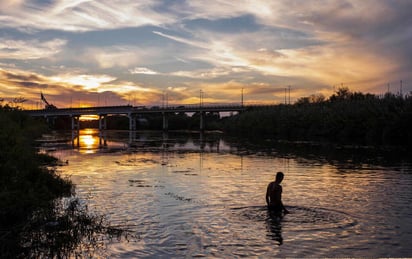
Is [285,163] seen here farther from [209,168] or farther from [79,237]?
[79,237]

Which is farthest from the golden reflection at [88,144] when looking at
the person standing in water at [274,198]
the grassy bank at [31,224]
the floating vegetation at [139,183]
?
the person standing in water at [274,198]

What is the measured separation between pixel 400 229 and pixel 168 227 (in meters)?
8.55

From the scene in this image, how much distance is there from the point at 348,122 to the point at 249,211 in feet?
256

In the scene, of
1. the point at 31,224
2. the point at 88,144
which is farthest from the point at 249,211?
the point at 88,144

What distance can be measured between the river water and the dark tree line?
44.1m

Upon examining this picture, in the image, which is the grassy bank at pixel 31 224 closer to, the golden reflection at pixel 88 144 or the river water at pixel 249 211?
the river water at pixel 249 211

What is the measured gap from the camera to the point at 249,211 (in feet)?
63.1

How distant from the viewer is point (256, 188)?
25844mm

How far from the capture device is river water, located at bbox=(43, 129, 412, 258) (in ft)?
46.2

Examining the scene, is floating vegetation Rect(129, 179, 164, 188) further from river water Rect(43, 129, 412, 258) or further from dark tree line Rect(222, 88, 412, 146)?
dark tree line Rect(222, 88, 412, 146)

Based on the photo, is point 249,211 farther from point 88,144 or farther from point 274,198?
point 88,144

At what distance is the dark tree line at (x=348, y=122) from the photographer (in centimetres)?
7631

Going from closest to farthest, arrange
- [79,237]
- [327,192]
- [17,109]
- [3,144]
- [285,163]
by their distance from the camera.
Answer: [79,237], [3,144], [327,192], [17,109], [285,163]

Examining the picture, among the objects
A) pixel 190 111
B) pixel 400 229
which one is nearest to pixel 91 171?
pixel 400 229
